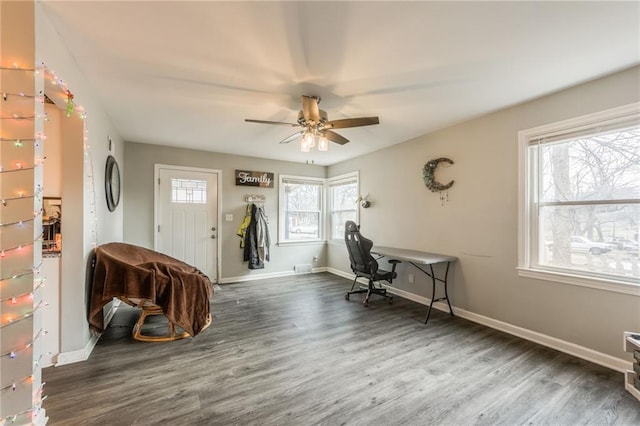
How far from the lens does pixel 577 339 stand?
2.39m

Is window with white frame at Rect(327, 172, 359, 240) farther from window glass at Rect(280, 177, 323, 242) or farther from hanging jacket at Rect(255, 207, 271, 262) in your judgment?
hanging jacket at Rect(255, 207, 271, 262)

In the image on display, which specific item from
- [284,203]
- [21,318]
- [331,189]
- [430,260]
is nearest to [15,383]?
[21,318]

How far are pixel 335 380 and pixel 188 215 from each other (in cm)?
382

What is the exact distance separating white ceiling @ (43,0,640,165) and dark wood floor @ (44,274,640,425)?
95.2 inches

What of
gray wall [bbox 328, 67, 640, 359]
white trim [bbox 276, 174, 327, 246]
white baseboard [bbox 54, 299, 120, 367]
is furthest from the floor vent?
white baseboard [bbox 54, 299, 120, 367]

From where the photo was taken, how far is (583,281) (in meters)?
2.36

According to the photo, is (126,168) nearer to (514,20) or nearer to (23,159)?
(23,159)

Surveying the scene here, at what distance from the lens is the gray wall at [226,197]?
4301 millimetres

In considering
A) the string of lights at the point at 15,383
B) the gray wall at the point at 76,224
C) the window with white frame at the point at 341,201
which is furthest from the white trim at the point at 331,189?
the string of lights at the point at 15,383

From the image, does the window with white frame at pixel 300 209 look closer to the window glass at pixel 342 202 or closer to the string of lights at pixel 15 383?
the window glass at pixel 342 202

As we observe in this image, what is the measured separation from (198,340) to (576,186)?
391cm

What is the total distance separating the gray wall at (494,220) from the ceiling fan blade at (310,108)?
1989 mm

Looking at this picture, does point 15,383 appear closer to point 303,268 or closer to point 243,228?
point 243,228

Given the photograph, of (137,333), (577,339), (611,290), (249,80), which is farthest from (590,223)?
(137,333)
